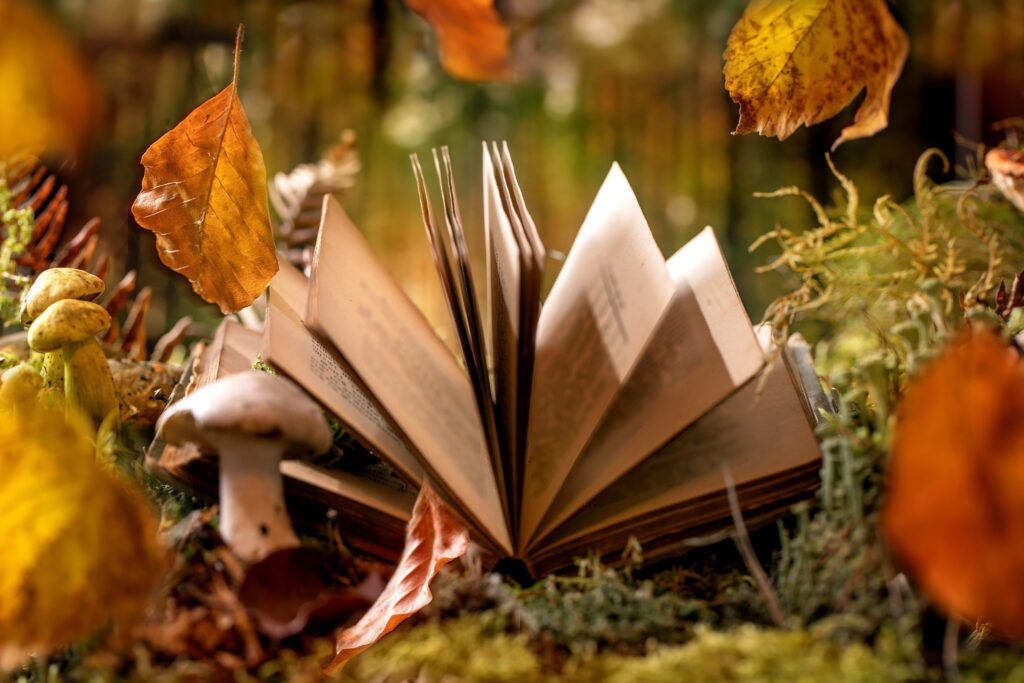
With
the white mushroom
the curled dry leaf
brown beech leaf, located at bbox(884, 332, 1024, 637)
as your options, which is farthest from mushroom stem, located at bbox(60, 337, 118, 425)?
the curled dry leaf

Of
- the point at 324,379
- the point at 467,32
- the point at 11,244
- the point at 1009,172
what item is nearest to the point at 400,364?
the point at 324,379

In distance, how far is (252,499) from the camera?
0.45 metres

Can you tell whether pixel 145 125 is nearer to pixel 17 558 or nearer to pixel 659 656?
pixel 17 558

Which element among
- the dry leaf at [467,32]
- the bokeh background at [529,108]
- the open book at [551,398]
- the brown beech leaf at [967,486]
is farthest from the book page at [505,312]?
the bokeh background at [529,108]

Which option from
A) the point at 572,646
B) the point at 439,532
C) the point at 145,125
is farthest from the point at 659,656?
the point at 145,125

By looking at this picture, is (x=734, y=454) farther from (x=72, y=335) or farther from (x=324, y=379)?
(x=72, y=335)

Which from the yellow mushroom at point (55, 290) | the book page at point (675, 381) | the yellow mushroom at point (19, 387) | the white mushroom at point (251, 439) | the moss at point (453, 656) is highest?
the yellow mushroom at point (55, 290)

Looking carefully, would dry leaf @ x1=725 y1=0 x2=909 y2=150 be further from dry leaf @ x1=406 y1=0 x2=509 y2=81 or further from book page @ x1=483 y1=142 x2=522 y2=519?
dry leaf @ x1=406 y1=0 x2=509 y2=81

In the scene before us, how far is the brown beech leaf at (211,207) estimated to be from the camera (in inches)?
20.6

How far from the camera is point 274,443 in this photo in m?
0.45

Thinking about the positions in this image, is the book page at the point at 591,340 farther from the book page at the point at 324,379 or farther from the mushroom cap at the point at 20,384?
the mushroom cap at the point at 20,384

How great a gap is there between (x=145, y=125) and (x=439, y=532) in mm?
1994

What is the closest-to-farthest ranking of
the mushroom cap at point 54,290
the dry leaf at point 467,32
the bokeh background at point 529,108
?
the mushroom cap at point 54,290, the dry leaf at point 467,32, the bokeh background at point 529,108

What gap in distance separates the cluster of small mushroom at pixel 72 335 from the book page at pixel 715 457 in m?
0.34
